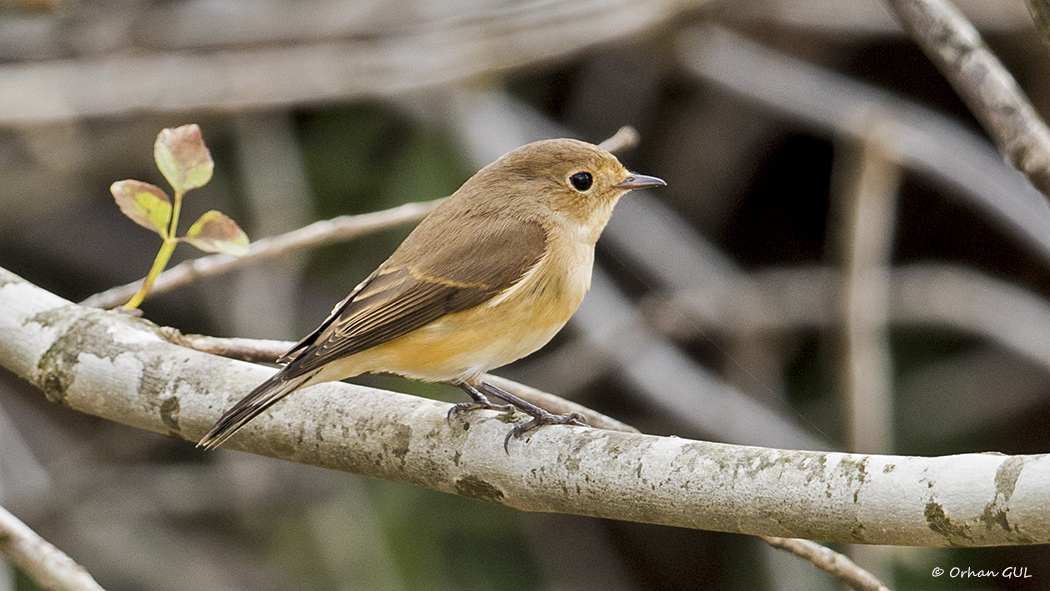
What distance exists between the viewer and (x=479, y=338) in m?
2.23

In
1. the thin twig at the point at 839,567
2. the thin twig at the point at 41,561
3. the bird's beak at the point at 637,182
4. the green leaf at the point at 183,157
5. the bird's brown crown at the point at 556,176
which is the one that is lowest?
the thin twig at the point at 41,561

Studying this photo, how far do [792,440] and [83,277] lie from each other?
3387 millimetres

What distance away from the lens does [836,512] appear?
1.36 metres

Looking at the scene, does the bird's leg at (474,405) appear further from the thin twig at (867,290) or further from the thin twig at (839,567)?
the thin twig at (867,290)

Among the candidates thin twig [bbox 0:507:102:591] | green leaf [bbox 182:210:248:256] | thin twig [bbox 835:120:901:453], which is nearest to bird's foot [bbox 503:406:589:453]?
green leaf [bbox 182:210:248:256]

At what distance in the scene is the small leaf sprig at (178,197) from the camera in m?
1.83

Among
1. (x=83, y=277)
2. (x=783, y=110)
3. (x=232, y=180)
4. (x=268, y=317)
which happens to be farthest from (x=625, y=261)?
(x=83, y=277)

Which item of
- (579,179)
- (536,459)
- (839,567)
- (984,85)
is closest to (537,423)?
(536,459)

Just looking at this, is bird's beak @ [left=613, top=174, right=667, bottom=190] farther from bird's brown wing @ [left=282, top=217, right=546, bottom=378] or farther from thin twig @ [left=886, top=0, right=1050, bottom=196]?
thin twig @ [left=886, top=0, right=1050, bottom=196]

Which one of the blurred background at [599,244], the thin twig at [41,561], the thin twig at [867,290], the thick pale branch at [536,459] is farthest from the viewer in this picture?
the blurred background at [599,244]

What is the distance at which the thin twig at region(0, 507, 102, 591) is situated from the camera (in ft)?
5.48

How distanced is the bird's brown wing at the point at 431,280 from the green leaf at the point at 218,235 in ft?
1.10

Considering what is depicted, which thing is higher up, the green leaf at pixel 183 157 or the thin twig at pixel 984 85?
the thin twig at pixel 984 85

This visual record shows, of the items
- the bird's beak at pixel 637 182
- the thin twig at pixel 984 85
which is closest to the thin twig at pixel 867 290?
the bird's beak at pixel 637 182
